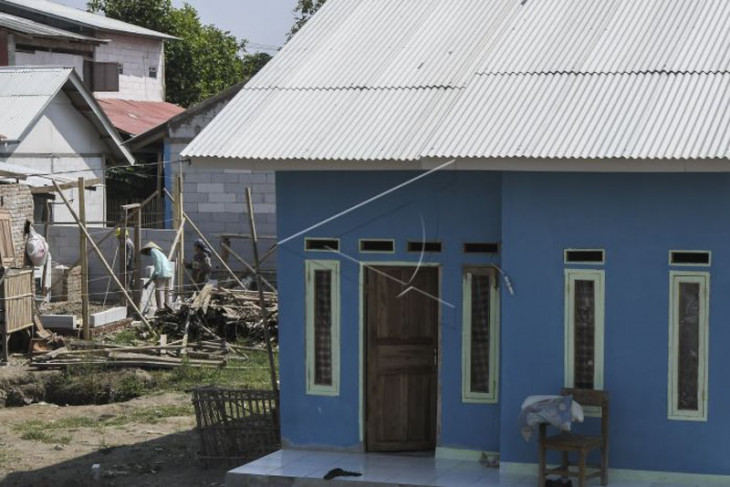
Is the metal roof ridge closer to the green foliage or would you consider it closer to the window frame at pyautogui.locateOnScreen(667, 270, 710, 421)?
the window frame at pyautogui.locateOnScreen(667, 270, 710, 421)

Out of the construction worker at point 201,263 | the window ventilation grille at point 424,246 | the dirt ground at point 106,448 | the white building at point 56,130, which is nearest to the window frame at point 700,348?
the window ventilation grille at point 424,246

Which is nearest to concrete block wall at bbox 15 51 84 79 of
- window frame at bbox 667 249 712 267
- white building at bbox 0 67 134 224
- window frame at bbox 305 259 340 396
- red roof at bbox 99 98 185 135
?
red roof at bbox 99 98 185 135

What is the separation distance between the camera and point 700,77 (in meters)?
12.2

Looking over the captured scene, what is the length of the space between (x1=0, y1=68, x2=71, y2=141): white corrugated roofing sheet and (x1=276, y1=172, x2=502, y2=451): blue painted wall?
15564mm

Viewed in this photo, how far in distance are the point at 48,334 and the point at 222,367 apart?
123 inches

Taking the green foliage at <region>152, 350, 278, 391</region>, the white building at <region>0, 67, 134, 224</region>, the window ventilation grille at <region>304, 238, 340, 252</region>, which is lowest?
the green foliage at <region>152, 350, 278, 391</region>

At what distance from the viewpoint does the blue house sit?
37.9 ft

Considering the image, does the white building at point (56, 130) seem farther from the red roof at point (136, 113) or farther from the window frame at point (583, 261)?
the window frame at point (583, 261)

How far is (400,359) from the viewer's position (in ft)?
42.5

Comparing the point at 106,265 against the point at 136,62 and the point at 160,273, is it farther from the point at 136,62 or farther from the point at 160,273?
the point at 136,62

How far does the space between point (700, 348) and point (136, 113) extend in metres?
29.6

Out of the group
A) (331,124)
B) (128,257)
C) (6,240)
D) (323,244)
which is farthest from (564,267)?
(128,257)

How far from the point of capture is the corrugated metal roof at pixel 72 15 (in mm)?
42344

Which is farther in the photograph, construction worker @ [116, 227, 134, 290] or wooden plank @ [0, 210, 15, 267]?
construction worker @ [116, 227, 134, 290]
